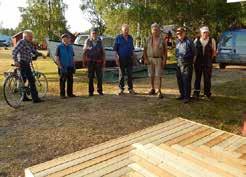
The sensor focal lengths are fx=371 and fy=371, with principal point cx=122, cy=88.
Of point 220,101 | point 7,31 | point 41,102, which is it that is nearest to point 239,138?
point 220,101

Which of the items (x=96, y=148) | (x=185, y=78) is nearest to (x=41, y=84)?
(x=185, y=78)

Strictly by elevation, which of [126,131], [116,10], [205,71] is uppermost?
[116,10]

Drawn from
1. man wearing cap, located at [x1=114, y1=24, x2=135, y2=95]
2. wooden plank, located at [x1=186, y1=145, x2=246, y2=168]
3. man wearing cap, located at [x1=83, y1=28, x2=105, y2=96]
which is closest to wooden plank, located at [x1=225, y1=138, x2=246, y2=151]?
wooden plank, located at [x1=186, y1=145, x2=246, y2=168]

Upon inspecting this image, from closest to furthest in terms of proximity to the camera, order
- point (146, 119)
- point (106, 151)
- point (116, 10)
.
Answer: point (106, 151) < point (146, 119) < point (116, 10)

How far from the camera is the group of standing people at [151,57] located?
30.1ft

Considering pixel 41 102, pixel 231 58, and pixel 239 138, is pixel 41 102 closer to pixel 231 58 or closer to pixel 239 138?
pixel 239 138

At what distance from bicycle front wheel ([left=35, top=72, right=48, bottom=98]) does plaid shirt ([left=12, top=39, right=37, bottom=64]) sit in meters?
0.83

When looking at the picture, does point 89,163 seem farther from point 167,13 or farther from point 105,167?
point 167,13

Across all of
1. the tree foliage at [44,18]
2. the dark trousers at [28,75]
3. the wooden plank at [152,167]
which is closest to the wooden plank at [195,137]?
the wooden plank at [152,167]

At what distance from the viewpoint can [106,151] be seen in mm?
5324

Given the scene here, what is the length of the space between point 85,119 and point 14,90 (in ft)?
8.67

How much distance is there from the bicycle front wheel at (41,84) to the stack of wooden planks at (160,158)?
188 inches

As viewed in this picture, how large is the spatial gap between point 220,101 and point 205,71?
2.89 feet

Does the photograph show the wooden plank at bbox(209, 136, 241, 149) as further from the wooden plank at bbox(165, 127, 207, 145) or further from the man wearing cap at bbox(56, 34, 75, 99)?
the man wearing cap at bbox(56, 34, 75, 99)
